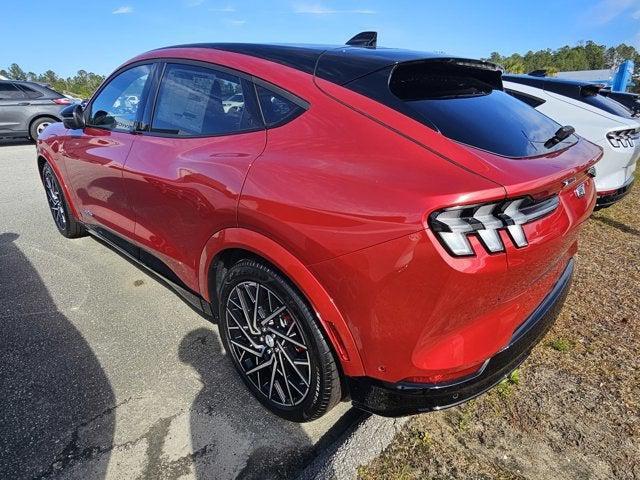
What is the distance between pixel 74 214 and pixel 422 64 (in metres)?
3.53

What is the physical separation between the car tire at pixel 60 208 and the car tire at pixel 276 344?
8.91 ft

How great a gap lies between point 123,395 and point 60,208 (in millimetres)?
2758

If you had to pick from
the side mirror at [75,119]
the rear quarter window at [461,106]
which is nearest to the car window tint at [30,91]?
the side mirror at [75,119]

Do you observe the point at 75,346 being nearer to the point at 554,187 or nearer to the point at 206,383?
the point at 206,383

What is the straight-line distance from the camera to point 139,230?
2.78 m

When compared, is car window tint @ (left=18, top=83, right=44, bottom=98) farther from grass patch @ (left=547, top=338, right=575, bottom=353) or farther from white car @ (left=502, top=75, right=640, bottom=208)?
grass patch @ (left=547, top=338, right=575, bottom=353)

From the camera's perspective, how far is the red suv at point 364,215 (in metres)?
1.42

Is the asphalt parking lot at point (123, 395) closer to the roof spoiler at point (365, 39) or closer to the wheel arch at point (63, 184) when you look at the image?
the wheel arch at point (63, 184)

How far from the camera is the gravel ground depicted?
5.95 feet

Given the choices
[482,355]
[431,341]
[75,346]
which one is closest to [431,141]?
[431,341]

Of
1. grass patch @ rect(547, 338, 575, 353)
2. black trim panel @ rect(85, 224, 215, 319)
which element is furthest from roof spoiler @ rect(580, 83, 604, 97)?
black trim panel @ rect(85, 224, 215, 319)

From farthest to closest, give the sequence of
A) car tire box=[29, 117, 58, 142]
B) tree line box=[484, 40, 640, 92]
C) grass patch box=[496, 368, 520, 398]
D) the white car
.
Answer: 1. tree line box=[484, 40, 640, 92]
2. car tire box=[29, 117, 58, 142]
3. the white car
4. grass patch box=[496, 368, 520, 398]

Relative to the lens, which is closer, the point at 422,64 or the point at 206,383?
the point at 422,64

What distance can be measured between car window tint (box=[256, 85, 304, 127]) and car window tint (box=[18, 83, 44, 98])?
11276mm
